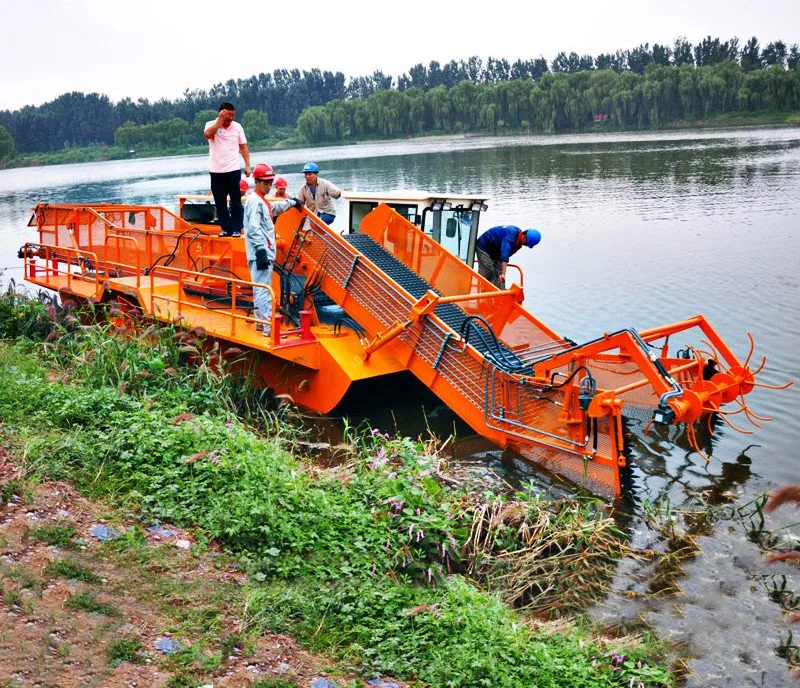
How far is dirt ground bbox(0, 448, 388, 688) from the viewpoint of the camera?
430cm

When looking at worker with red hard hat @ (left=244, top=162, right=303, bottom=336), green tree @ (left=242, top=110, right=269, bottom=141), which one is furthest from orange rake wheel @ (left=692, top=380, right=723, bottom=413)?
green tree @ (left=242, top=110, right=269, bottom=141)

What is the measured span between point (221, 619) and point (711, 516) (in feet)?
17.3

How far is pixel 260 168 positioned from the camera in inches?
403

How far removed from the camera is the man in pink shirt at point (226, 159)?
11.7 m

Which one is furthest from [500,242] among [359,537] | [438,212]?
[359,537]

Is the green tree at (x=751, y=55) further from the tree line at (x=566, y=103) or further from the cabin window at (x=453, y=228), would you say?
the cabin window at (x=453, y=228)

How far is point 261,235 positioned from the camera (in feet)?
34.1

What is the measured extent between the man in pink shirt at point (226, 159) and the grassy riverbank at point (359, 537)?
4199 mm

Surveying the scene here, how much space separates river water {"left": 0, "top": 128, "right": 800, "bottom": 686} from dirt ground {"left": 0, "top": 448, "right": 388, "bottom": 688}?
2943 mm

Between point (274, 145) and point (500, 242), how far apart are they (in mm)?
106619

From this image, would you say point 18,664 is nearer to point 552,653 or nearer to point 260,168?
point 552,653

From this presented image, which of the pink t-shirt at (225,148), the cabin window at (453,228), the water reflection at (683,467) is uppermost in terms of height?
the pink t-shirt at (225,148)

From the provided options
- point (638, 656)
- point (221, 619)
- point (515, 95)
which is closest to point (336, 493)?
point (221, 619)

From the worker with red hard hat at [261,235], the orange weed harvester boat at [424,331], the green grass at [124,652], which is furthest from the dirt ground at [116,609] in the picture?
the worker with red hard hat at [261,235]
